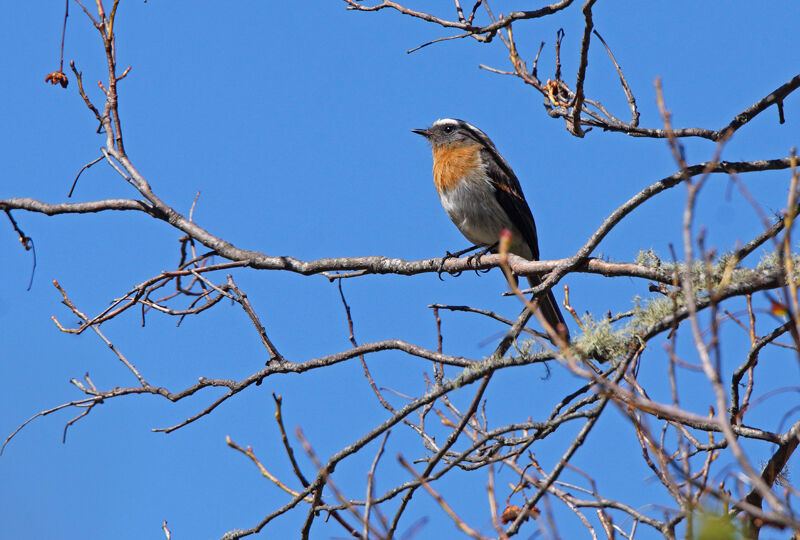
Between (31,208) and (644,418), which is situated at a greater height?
(31,208)

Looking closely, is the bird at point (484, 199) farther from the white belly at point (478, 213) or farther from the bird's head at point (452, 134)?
the bird's head at point (452, 134)

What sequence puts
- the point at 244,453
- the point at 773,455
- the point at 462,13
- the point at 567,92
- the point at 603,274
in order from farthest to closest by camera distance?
1. the point at 567,92
2. the point at 462,13
3. the point at 603,274
4. the point at 773,455
5. the point at 244,453

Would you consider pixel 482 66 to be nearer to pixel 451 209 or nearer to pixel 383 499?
pixel 451 209

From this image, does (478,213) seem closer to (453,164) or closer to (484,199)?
(484,199)

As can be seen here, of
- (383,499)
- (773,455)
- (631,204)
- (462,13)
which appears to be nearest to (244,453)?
(383,499)

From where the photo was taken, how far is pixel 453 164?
7043 millimetres

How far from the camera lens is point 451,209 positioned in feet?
22.6

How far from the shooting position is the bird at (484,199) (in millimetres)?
6781

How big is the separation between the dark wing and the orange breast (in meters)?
0.12

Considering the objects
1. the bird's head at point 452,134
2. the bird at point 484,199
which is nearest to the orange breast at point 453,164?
the bird at point 484,199

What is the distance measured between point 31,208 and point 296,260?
179 cm

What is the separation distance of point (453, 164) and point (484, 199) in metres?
0.48

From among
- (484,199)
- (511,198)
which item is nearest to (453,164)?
(484,199)

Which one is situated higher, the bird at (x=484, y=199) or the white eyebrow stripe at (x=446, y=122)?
the white eyebrow stripe at (x=446, y=122)
